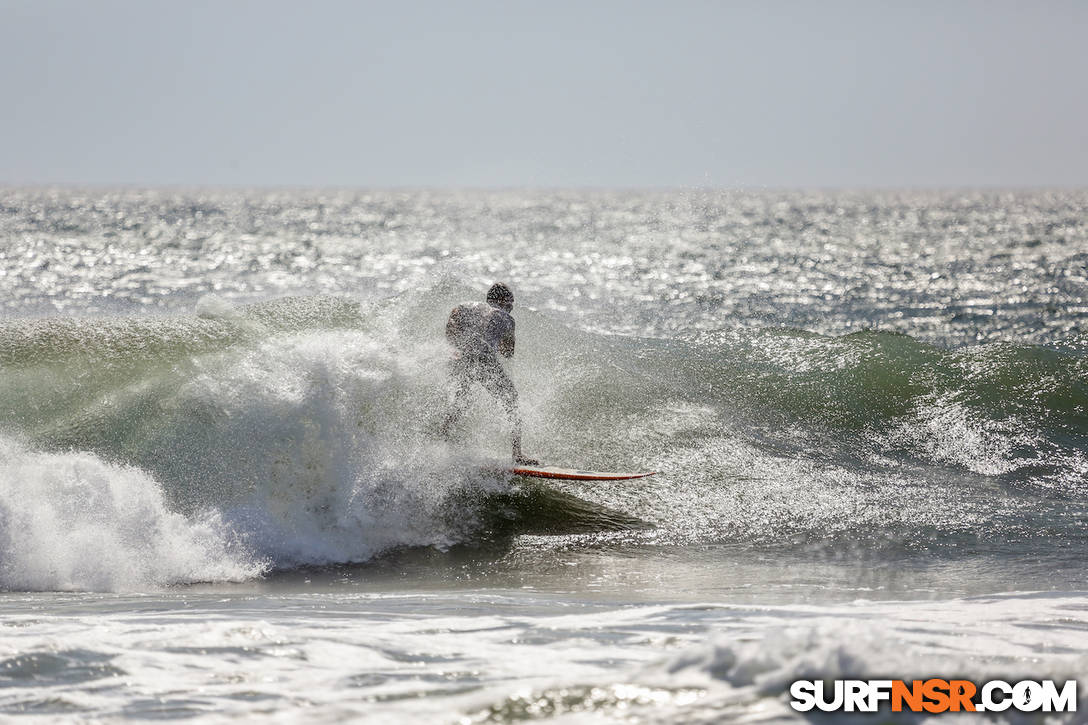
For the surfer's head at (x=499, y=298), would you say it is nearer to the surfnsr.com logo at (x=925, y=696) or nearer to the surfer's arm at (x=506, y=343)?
the surfer's arm at (x=506, y=343)

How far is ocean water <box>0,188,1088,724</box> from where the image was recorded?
4.39 m

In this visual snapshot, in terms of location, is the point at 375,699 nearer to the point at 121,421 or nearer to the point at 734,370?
the point at 121,421

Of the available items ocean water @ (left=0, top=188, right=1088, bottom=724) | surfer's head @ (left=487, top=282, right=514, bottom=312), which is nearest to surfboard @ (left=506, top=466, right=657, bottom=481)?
ocean water @ (left=0, top=188, right=1088, bottom=724)

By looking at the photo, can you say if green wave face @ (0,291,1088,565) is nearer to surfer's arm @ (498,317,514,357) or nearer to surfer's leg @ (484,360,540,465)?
surfer's leg @ (484,360,540,465)

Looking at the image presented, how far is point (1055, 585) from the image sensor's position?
6.66 meters

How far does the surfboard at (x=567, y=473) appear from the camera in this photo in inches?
352

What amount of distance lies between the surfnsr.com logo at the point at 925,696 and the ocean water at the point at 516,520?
69 mm

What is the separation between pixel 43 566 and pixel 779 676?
16.6ft

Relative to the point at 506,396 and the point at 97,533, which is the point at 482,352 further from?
the point at 97,533

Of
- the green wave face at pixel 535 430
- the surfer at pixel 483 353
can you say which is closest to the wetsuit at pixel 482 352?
the surfer at pixel 483 353

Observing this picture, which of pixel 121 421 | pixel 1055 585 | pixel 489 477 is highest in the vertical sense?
pixel 121 421

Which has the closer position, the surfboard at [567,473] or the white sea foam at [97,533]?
the white sea foam at [97,533]

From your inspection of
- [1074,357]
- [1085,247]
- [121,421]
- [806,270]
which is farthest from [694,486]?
[1085,247]

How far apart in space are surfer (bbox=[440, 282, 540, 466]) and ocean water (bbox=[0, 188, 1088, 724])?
0.18 meters
